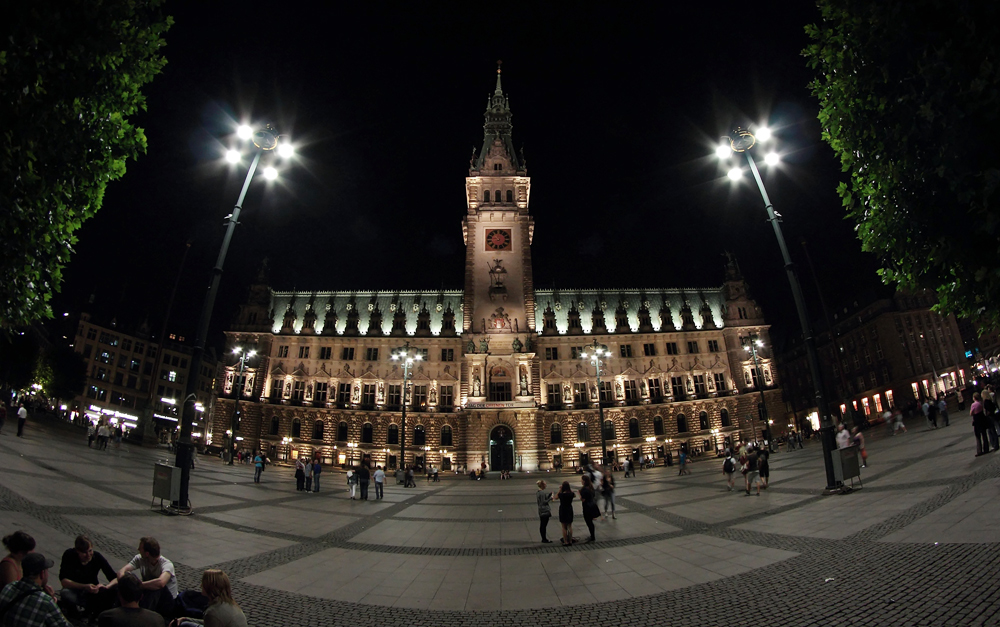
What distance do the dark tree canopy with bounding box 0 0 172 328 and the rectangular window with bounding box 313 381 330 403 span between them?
167ft

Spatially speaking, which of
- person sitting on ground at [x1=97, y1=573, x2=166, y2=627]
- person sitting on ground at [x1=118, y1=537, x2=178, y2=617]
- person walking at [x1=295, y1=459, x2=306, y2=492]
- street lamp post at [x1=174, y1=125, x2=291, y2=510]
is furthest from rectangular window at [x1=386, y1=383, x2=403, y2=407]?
person sitting on ground at [x1=97, y1=573, x2=166, y2=627]

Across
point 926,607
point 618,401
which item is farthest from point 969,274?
point 618,401

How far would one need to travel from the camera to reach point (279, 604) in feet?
22.0

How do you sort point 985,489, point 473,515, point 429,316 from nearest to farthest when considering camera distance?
point 985,489 < point 473,515 < point 429,316

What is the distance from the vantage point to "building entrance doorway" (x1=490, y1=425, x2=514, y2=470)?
4925 cm

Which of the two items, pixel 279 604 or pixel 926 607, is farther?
pixel 279 604

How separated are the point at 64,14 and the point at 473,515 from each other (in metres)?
17.0

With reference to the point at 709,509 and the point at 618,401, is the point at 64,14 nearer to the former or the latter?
the point at 709,509

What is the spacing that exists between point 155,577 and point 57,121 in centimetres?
657

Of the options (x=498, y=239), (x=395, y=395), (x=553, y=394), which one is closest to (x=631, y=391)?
(x=553, y=394)

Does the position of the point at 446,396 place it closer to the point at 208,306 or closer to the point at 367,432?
the point at 367,432

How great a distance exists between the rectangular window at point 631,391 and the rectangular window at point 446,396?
21.6 metres

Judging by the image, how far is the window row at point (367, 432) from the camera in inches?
2073

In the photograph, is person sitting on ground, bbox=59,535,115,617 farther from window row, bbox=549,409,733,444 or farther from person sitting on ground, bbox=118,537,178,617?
window row, bbox=549,409,733,444
